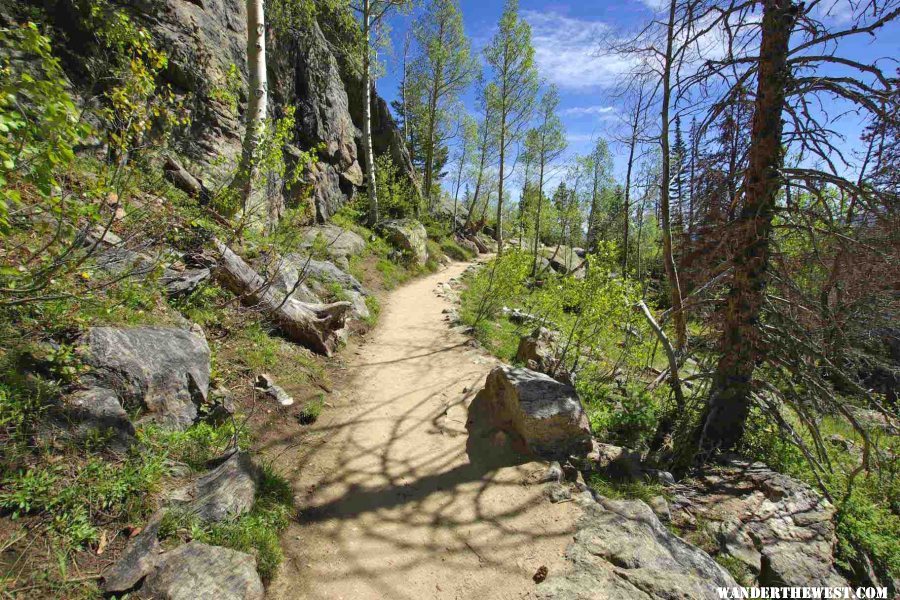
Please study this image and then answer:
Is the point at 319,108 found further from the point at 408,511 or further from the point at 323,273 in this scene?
the point at 408,511

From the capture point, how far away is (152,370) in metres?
3.64

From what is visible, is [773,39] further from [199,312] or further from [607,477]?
[199,312]

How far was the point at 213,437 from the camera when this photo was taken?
3.76 meters

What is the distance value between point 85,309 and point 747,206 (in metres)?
6.81

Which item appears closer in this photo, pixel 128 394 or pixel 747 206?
pixel 128 394

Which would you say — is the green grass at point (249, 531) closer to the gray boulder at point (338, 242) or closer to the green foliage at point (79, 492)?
the green foliage at point (79, 492)

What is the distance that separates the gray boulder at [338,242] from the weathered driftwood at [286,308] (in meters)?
3.67

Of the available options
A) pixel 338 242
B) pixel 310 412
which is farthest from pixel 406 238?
pixel 310 412

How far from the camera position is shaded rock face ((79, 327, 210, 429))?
3324 mm

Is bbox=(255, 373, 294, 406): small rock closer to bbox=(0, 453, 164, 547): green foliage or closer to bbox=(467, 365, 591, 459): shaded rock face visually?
bbox=(0, 453, 164, 547): green foliage

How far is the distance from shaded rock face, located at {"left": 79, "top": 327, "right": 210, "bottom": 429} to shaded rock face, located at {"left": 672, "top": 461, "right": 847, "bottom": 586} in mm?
5089

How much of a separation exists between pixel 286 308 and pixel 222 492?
3.70m

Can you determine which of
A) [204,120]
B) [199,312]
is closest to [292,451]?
[199,312]

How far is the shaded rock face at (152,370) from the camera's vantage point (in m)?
3.32
